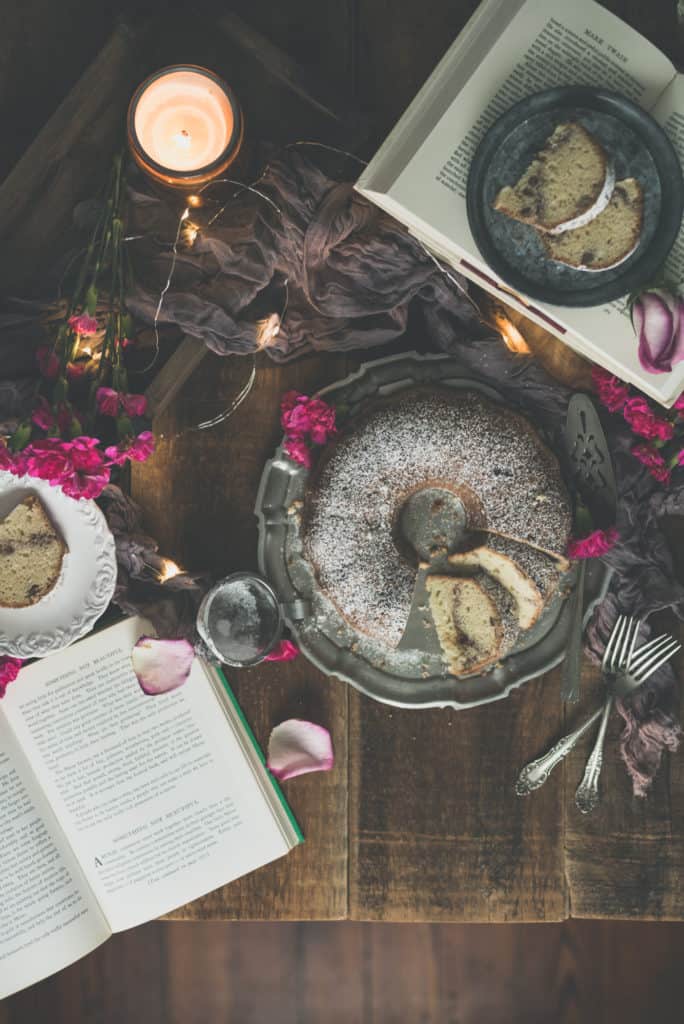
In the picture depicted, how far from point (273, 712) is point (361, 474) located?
344 millimetres

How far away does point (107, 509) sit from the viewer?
1.13 meters

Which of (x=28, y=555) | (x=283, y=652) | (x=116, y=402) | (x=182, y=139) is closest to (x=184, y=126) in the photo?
(x=182, y=139)

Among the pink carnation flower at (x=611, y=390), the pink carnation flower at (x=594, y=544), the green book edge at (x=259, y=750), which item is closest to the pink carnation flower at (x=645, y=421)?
the pink carnation flower at (x=611, y=390)

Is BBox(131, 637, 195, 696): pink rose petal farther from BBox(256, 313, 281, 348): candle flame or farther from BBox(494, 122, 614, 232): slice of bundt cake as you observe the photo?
BBox(494, 122, 614, 232): slice of bundt cake

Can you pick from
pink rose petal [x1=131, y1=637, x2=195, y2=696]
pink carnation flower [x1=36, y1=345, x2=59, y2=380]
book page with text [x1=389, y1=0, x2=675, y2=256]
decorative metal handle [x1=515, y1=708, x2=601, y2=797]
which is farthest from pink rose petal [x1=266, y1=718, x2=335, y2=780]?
book page with text [x1=389, y1=0, x2=675, y2=256]

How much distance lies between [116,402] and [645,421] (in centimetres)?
64

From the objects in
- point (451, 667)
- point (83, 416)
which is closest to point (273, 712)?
point (451, 667)

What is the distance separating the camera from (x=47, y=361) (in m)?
1.06

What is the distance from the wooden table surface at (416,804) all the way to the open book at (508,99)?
9.9 inches

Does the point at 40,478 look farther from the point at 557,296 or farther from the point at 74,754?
the point at 557,296

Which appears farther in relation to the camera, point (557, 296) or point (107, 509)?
point (107, 509)

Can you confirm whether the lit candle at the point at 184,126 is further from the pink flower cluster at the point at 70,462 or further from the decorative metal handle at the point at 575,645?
the decorative metal handle at the point at 575,645

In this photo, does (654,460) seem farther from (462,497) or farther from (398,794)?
(398,794)

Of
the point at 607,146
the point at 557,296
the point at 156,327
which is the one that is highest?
the point at 607,146
